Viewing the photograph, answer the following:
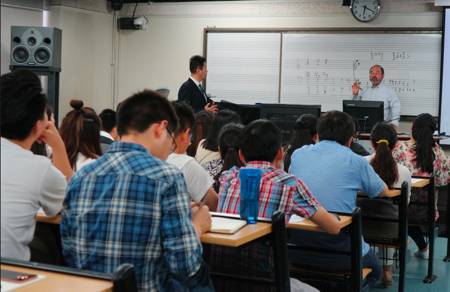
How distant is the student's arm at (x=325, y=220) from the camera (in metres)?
2.22

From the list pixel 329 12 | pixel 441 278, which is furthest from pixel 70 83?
pixel 441 278

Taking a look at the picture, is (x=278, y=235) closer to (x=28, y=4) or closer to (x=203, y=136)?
(x=203, y=136)

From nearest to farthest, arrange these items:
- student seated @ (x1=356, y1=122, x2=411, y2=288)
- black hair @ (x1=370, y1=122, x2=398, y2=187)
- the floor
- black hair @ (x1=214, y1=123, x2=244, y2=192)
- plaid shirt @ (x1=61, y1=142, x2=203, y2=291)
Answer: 1. plaid shirt @ (x1=61, y1=142, x2=203, y2=291)
2. black hair @ (x1=214, y1=123, x2=244, y2=192)
3. student seated @ (x1=356, y1=122, x2=411, y2=288)
4. black hair @ (x1=370, y1=122, x2=398, y2=187)
5. the floor

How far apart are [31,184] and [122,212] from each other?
0.29 m

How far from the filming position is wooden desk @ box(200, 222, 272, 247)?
5.78ft

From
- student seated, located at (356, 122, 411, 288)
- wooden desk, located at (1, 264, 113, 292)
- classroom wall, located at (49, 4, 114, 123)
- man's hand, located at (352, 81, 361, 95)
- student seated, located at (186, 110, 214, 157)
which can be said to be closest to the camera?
wooden desk, located at (1, 264, 113, 292)

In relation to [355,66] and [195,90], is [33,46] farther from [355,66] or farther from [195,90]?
[355,66]

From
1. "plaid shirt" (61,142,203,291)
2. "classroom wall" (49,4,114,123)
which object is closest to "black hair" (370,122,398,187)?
"plaid shirt" (61,142,203,291)

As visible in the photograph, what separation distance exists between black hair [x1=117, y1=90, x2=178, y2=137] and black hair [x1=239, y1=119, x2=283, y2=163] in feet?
2.02

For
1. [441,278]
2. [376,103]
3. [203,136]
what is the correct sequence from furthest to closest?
[376,103] → [203,136] → [441,278]

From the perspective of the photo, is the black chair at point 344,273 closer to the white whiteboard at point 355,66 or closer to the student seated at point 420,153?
the student seated at point 420,153

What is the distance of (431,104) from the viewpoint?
7.41m

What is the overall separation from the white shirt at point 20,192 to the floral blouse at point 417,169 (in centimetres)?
303

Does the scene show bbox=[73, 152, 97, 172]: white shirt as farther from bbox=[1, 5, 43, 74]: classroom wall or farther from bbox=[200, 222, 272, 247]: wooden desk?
bbox=[1, 5, 43, 74]: classroom wall
